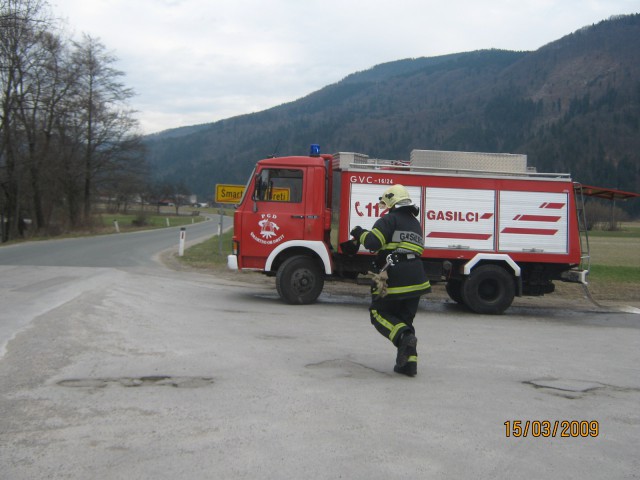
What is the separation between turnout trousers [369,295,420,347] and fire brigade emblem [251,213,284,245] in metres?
5.03

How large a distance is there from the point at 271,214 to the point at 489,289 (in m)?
4.20

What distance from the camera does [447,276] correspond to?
Answer: 1117 centimetres

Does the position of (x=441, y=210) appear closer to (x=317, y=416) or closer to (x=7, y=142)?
(x=317, y=416)

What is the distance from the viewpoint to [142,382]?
5516mm

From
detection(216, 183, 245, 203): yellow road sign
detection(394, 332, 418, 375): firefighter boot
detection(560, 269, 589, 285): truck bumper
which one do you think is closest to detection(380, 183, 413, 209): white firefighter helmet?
detection(394, 332, 418, 375): firefighter boot

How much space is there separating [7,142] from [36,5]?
8.52 metres

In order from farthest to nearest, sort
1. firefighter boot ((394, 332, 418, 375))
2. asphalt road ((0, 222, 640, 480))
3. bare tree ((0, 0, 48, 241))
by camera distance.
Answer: bare tree ((0, 0, 48, 241)) < firefighter boot ((394, 332, 418, 375)) < asphalt road ((0, 222, 640, 480))

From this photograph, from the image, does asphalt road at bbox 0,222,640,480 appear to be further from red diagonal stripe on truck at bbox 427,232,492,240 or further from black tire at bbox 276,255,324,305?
red diagonal stripe on truck at bbox 427,232,492,240

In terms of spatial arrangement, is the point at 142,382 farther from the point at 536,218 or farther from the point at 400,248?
the point at 536,218

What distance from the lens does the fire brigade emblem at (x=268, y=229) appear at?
11047mm

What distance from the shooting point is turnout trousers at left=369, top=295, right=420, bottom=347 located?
6.00 meters

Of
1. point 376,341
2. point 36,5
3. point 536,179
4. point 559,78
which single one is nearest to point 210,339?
point 376,341

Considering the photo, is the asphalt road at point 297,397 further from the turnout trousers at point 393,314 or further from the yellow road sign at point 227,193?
the yellow road sign at point 227,193
